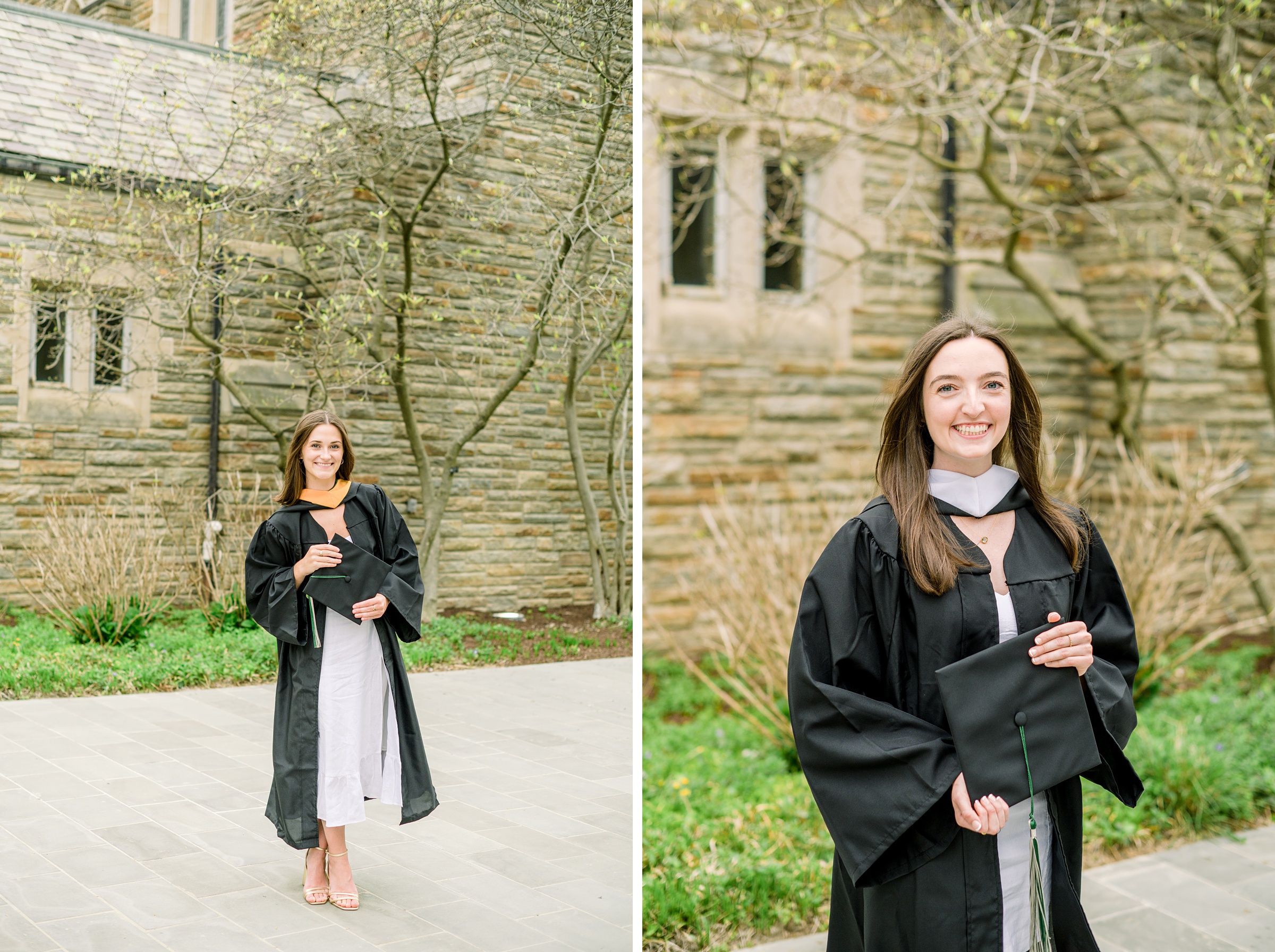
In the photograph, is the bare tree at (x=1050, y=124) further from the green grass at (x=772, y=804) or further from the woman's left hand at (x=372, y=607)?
the woman's left hand at (x=372, y=607)

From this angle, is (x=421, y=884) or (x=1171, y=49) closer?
(x=421, y=884)

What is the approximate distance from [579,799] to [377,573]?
3.30ft

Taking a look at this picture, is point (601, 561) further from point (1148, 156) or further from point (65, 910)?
point (1148, 156)

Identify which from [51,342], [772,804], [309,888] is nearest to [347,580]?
[309,888]

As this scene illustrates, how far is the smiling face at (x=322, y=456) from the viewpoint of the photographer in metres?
3.06

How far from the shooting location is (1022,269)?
707cm

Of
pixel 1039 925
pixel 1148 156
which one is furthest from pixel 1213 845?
pixel 1148 156

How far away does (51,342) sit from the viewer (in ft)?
9.42

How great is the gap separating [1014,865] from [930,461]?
2.56 ft

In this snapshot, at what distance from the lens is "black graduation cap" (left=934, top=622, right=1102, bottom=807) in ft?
6.73

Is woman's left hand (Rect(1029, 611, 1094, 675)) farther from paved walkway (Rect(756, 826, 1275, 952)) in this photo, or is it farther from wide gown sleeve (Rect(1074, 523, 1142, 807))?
paved walkway (Rect(756, 826, 1275, 952))

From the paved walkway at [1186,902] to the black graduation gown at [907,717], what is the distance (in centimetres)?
150

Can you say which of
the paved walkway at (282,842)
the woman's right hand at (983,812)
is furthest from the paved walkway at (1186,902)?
the woman's right hand at (983,812)

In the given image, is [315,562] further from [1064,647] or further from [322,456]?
[1064,647]
